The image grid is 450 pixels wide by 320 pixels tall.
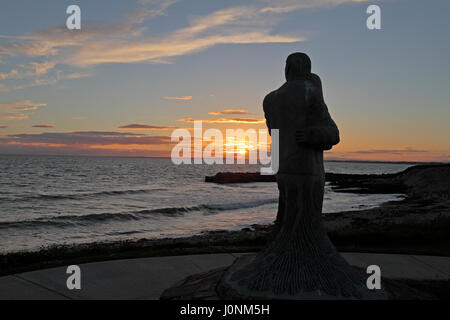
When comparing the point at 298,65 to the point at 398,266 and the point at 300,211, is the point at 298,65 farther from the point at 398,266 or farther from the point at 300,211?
the point at 398,266

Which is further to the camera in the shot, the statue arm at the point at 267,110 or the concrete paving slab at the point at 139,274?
the concrete paving slab at the point at 139,274

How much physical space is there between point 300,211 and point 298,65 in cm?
171

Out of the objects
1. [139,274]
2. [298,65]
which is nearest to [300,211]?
[298,65]

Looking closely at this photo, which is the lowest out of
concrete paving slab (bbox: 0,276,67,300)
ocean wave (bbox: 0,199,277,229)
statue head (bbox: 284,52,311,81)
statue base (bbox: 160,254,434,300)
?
ocean wave (bbox: 0,199,277,229)

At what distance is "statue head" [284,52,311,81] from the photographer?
185 inches

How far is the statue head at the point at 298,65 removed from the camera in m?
4.69

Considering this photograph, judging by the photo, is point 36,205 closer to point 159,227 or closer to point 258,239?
point 159,227

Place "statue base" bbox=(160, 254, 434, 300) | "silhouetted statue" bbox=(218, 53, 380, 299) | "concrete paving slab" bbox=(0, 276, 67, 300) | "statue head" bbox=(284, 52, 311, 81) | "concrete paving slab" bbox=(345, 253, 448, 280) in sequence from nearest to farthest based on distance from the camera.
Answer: "statue base" bbox=(160, 254, 434, 300) < "silhouetted statue" bbox=(218, 53, 380, 299) < "statue head" bbox=(284, 52, 311, 81) < "concrete paving slab" bbox=(0, 276, 67, 300) < "concrete paving slab" bbox=(345, 253, 448, 280)

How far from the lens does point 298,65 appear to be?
4.69 meters

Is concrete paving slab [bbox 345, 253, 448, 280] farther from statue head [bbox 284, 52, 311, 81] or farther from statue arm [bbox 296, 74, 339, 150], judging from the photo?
statue head [bbox 284, 52, 311, 81]

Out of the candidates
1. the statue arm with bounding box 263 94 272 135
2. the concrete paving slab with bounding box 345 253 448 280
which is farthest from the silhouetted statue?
the concrete paving slab with bounding box 345 253 448 280

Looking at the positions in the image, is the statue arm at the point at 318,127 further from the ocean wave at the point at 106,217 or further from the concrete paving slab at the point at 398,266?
the ocean wave at the point at 106,217

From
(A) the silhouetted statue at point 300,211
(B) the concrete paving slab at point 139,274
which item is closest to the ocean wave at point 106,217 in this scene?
(B) the concrete paving slab at point 139,274
